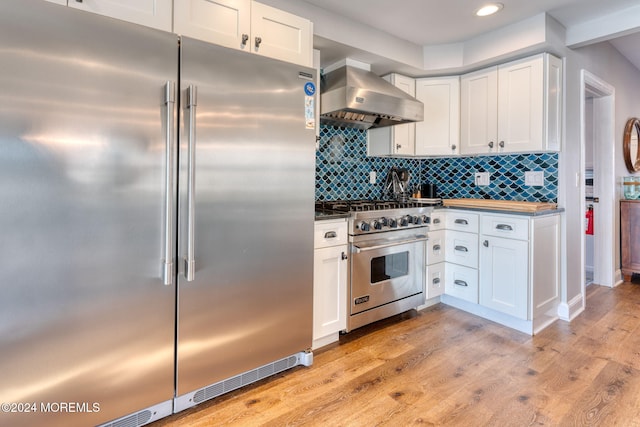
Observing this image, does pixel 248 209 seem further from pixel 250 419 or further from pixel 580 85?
pixel 580 85

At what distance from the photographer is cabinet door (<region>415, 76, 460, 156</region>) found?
320 centimetres

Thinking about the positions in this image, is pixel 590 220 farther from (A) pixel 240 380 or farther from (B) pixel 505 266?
(A) pixel 240 380

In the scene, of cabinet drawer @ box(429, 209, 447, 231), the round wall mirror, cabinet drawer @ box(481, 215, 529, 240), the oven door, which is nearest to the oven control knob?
the oven door

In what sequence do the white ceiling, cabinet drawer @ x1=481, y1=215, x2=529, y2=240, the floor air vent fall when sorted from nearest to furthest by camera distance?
the floor air vent < the white ceiling < cabinet drawer @ x1=481, y1=215, x2=529, y2=240

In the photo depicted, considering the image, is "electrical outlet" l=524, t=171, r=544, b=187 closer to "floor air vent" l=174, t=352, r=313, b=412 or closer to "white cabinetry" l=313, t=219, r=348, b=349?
"white cabinetry" l=313, t=219, r=348, b=349

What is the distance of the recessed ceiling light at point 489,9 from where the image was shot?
2377 millimetres

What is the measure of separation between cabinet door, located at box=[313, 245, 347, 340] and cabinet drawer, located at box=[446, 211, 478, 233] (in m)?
1.17

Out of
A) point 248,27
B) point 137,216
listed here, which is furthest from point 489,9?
point 137,216

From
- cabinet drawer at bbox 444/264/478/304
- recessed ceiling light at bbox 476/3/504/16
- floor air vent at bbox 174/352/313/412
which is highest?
recessed ceiling light at bbox 476/3/504/16

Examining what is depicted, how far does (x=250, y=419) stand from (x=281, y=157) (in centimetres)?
129

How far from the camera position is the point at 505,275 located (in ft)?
8.56

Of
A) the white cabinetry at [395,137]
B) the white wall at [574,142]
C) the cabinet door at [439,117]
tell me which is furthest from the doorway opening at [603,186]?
the white cabinetry at [395,137]

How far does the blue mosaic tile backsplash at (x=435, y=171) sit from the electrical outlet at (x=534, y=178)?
29 mm

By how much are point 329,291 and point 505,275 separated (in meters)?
1.38
